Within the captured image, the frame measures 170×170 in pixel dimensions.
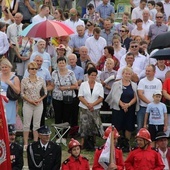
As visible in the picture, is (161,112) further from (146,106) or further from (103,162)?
(103,162)

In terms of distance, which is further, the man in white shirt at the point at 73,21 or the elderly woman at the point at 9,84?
the man in white shirt at the point at 73,21

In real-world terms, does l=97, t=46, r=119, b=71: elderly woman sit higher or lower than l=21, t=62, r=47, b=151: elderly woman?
higher

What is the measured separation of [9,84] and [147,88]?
299cm

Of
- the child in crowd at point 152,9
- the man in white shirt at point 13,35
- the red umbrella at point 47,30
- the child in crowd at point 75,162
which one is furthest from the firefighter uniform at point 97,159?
the child in crowd at point 152,9

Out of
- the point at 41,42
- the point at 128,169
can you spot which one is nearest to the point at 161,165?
the point at 128,169

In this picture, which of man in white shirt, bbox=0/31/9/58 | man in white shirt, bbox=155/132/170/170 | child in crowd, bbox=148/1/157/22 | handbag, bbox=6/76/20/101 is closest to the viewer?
man in white shirt, bbox=155/132/170/170

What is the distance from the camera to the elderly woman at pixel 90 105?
17.8 m

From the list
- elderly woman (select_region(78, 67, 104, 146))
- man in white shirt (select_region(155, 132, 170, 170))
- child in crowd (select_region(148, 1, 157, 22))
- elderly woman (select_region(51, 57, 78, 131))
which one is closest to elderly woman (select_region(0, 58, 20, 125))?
elderly woman (select_region(51, 57, 78, 131))

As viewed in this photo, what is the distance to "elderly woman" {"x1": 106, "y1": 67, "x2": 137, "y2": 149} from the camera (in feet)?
58.7

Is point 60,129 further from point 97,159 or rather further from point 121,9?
point 121,9

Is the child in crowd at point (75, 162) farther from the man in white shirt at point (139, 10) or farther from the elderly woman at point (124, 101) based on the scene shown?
the man in white shirt at point (139, 10)

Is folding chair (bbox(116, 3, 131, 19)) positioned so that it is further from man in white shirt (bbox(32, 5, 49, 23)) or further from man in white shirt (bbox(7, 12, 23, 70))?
man in white shirt (bbox(7, 12, 23, 70))

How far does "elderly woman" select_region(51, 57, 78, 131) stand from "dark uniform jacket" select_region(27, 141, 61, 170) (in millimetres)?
3121

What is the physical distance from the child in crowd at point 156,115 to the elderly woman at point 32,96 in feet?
7.55
